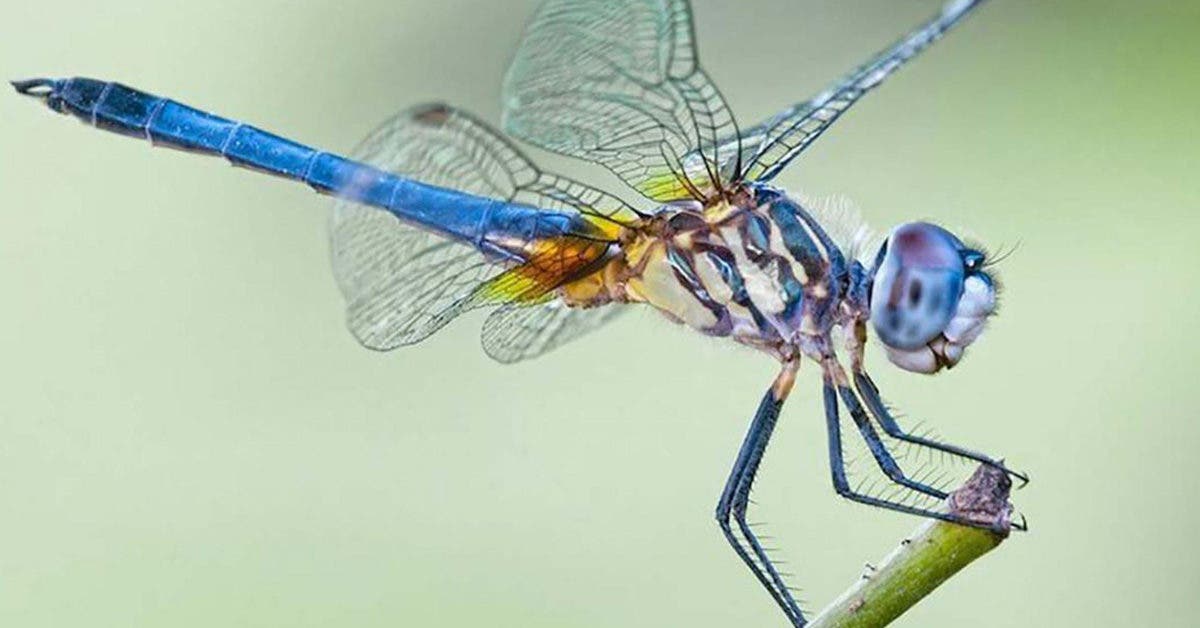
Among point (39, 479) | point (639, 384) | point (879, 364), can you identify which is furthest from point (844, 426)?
point (39, 479)

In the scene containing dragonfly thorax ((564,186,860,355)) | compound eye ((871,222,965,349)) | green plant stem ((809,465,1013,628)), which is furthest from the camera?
dragonfly thorax ((564,186,860,355))

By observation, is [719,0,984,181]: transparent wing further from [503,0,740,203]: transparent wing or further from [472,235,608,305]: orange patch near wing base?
[472,235,608,305]: orange patch near wing base

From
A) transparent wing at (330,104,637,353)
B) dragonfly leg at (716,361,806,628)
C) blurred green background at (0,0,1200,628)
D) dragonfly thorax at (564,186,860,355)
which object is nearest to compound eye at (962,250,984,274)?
dragonfly thorax at (564,186,860,355)

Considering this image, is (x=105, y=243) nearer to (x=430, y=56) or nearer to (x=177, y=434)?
(x=177, y=434)

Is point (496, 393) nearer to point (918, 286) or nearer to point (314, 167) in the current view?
point (314, 167)

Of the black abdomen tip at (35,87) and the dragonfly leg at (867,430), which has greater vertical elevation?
the black abdomen tip at (35,87)

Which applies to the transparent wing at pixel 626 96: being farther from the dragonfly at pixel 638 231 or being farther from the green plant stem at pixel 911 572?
the green plant stem at pixel 911 572

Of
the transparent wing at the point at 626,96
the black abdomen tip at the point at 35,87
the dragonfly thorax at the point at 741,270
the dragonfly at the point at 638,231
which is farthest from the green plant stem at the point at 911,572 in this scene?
the black abdomen tip at the point at 35,87
